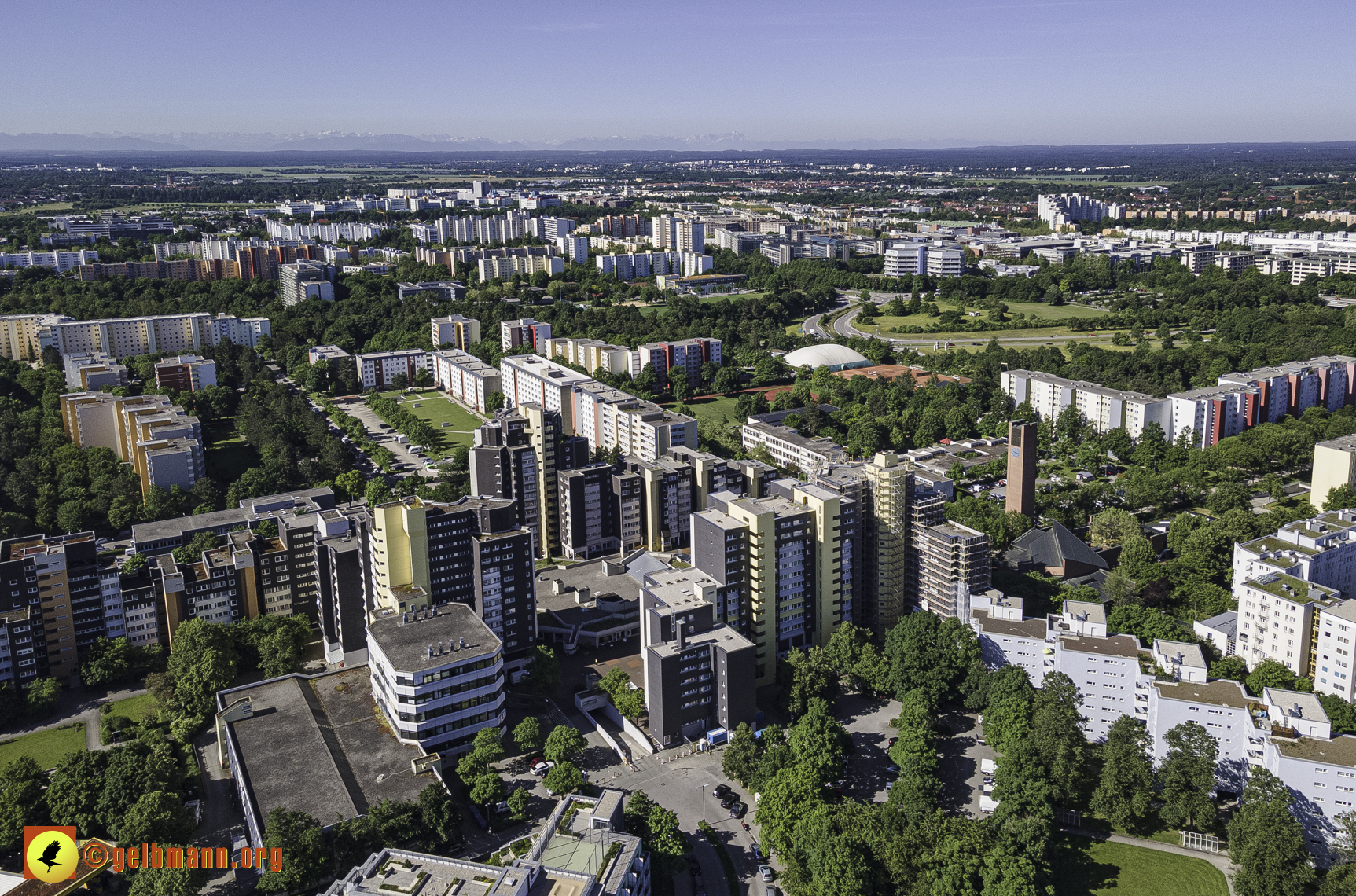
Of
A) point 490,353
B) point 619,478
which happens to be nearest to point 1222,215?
point 490,353

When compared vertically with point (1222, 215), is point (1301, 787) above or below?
below

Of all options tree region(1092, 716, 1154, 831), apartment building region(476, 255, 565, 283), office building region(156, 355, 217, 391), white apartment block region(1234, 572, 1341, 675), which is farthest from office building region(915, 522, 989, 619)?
apartment building region(476, 255, 565, 283)

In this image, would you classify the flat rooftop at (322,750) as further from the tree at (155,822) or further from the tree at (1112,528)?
the tree at (1112,528)

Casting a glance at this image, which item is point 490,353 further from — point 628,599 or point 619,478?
point 628,599

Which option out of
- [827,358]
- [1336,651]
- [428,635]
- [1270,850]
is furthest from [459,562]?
[827,358]

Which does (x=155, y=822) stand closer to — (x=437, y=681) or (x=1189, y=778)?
(x=437, y=681)
